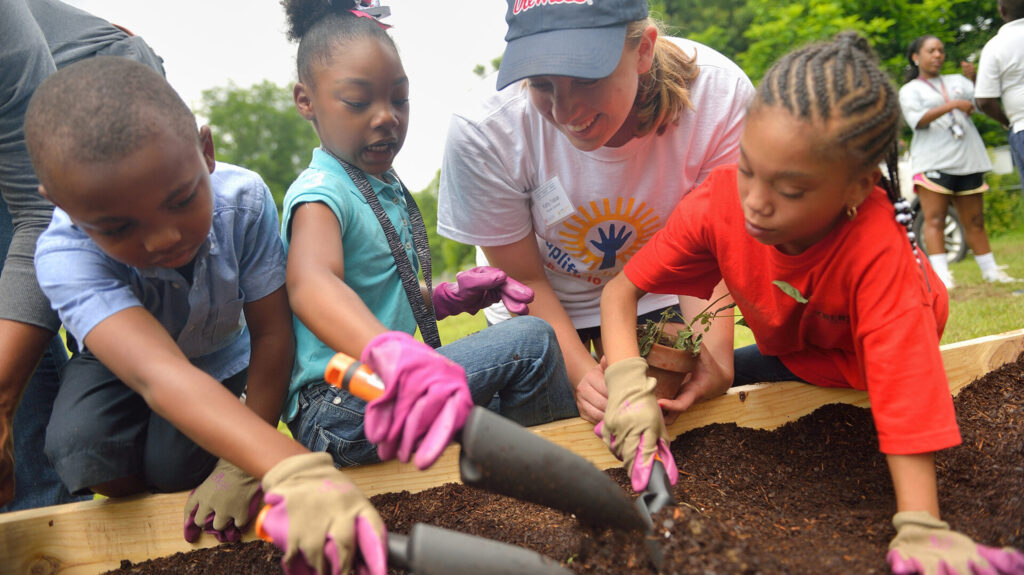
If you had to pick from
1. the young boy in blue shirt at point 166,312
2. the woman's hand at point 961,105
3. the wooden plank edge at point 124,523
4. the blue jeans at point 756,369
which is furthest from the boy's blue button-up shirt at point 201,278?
the woman's hand at point 961,105

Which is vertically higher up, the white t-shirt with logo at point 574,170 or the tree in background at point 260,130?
the white t-shirt with logo at point 574,170

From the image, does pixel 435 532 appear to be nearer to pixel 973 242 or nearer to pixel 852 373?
pixel 852 373

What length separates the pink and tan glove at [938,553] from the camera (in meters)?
1.17

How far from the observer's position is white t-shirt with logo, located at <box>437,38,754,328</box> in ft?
7.14

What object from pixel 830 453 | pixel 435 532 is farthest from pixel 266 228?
pixel 830 453

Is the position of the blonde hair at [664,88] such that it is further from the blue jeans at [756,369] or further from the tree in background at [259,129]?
the tree in background at [259,129]

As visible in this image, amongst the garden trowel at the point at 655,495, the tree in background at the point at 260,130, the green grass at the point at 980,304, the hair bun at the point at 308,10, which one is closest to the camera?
the garden trowel at the point at 655,495

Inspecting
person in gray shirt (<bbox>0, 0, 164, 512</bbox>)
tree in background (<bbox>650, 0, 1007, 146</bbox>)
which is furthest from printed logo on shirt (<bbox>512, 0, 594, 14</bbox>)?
tree in background (<bbox>650, 0, 1007, 146</bbox>)

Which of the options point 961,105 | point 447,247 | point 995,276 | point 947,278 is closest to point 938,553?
point 947,278

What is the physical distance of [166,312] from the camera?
1.74m

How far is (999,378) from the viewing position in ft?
6.89

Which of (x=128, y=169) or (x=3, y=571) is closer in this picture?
(x=128, y=169)

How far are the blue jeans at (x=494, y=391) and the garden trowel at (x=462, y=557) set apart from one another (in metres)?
0.77

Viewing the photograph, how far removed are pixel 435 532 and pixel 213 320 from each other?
0.99 metres
